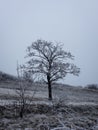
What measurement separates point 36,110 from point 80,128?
604 centimetres

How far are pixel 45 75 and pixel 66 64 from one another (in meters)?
2.77

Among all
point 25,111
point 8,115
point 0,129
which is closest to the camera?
point 0,129

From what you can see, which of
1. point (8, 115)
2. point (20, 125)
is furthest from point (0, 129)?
point (8, 115)

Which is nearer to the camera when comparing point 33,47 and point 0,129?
point 0,129

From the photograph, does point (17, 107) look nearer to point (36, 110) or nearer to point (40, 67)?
point (36, 110)

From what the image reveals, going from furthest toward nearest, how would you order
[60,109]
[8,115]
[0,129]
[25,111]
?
1. [60,109]
2. [25,111]
3. [8,115]
4. [0,129]

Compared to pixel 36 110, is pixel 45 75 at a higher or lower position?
higher

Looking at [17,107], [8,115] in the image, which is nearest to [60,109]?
[17,107]

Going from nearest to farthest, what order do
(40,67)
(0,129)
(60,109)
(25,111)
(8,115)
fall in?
(0,129), (8,115), (25,111), (60,109), (40,67)

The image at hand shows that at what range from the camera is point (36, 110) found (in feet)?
52.5

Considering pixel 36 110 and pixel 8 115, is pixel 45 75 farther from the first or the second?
pixel 8 115

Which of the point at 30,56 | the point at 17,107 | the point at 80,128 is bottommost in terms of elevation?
the point at 80,128

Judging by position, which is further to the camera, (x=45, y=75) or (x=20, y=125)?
(x=45, y=75)

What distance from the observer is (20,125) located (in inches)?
422
